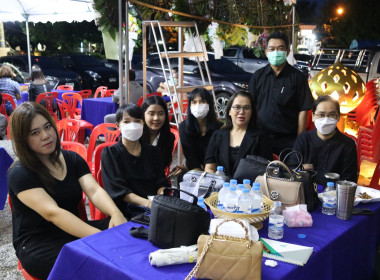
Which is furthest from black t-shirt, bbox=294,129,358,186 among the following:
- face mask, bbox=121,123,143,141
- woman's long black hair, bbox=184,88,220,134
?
face mask, bbox=121,123,143,141

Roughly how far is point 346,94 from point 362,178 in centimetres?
139

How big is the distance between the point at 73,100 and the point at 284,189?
6197 mm

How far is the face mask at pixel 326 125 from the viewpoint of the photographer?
2955 mm

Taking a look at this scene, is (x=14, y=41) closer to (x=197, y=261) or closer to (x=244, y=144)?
(x=244, y=144)

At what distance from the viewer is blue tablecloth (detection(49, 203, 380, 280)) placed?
163 centimetres

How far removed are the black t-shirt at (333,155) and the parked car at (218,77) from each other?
255 inches

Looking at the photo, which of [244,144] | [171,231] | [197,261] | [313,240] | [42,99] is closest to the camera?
[197,261]

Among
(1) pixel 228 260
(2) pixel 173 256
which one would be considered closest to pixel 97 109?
(2) pixel 173 256

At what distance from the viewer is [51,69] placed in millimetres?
13039

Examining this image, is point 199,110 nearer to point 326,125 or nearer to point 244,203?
point 326,125

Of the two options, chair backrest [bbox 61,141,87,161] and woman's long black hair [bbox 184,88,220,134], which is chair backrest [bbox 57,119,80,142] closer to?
chair backrest [bbox 61,141,87,161]

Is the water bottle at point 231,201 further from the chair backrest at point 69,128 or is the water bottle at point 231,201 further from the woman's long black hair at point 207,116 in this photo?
the chair backrest at point 69,128

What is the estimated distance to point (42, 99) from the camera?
299 inches

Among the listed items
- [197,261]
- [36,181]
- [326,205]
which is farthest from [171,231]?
[326,205]
